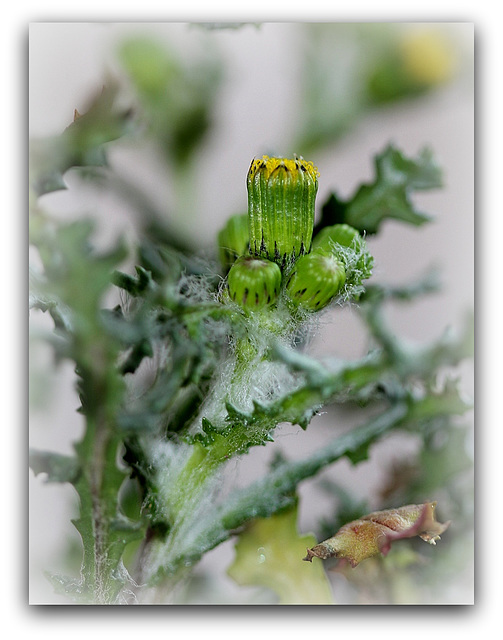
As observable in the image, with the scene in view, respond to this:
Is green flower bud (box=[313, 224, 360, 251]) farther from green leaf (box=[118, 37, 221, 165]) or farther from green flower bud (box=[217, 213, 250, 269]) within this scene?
green leaf (box=[118, 37, 221, 165])

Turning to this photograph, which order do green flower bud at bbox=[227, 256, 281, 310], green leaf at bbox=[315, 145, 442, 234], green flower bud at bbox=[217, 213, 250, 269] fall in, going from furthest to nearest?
1. green leaf at bbox=[315, 145, 442, 234]
2. green flower bud at bbox=[217, 213, 250, 269]
3. green flower bud at bbox=[227, 256, 281, 310]

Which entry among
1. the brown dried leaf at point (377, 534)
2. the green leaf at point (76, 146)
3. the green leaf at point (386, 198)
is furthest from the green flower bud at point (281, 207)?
the brown dried leaf at point (377, 534)

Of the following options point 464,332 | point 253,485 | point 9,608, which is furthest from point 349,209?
point 9,608

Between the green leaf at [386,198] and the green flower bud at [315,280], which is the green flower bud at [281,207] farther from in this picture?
the green leaf at [386,198]

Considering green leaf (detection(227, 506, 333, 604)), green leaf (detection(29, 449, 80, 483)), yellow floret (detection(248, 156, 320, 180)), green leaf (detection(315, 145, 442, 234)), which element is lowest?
green leaf (detection(227, 506, 333, 604))

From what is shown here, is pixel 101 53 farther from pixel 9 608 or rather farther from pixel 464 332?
pixel 9 608

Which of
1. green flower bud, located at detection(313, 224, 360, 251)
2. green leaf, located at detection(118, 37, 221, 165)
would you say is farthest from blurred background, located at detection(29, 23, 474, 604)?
green flower bud, located at detection(313, 224, 360, 251)

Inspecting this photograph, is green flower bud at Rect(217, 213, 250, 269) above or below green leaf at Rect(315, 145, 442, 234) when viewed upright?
below
